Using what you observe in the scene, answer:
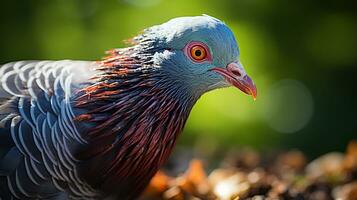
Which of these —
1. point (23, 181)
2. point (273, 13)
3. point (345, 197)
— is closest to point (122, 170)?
point (23, 181)

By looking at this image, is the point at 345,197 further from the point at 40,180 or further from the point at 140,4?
the point at 140,4

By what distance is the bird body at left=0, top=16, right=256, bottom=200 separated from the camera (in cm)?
297

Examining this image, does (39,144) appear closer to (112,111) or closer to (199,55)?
(112,111)

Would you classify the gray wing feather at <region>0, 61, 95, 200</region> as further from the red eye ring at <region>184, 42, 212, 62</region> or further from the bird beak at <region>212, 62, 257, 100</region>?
the bird beak at <region>212, 62, 257, 100</region>

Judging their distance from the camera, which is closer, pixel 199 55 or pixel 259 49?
pixel 199 55

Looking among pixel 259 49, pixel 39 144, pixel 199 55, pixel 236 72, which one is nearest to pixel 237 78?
pixel 236 72

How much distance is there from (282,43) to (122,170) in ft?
12.1

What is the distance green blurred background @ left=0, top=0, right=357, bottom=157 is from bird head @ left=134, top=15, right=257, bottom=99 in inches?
119

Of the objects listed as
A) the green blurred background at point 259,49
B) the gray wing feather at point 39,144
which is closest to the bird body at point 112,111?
the gray wing feather at point 39,144

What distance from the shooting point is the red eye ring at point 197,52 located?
2994 millimetres

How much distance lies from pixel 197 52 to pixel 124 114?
1.38ft

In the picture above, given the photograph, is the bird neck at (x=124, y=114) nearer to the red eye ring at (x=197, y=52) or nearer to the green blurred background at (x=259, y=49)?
the red eye ring at (x=197, y=52)

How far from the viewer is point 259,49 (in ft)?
20.6

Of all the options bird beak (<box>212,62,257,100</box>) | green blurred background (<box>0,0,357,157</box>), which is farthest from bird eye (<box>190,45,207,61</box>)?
green blurred background (<box>0,0,357,157</box>)
